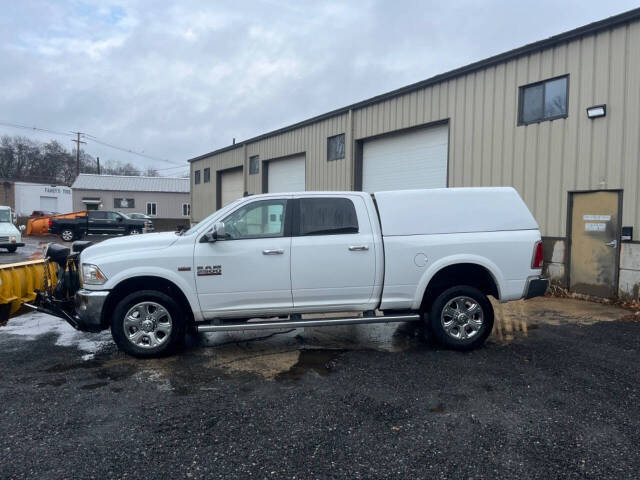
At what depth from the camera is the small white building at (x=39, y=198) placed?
172ft

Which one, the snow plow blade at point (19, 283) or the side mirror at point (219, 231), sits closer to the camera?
the side mirror at point (219, 231)

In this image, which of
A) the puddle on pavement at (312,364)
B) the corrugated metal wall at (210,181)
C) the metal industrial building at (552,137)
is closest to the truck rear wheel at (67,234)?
the corrugated metal wall at (210,181)

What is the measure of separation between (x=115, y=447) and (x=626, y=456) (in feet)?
11.7

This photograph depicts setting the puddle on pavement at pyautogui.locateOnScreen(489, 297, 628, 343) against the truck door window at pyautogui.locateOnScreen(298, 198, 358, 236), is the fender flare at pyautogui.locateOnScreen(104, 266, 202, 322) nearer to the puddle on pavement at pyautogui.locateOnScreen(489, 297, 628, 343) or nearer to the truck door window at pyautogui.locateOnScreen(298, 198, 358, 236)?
the truck door window at pyautogui.locateOnScreen(298, 198, 358, 236)

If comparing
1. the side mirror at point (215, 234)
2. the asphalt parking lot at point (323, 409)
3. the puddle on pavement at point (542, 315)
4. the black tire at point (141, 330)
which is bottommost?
the asphalt parking lot at point (323, 409)

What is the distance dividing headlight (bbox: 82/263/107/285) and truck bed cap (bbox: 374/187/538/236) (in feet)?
10.8

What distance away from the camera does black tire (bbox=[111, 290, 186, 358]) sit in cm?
537

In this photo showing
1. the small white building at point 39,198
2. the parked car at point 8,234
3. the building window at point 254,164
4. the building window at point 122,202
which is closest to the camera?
the parked car at point 8,234

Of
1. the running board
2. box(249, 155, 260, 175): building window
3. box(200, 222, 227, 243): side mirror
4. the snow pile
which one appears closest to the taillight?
the running board

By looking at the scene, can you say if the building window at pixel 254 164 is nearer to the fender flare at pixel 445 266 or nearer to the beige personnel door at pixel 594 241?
the beige personnel door at pixel 594 241

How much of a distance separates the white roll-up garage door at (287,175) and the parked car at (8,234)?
1015 cm

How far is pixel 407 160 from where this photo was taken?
14.0 meters

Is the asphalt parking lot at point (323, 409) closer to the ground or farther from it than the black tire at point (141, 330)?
closer to the ground

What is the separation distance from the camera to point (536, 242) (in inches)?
232
